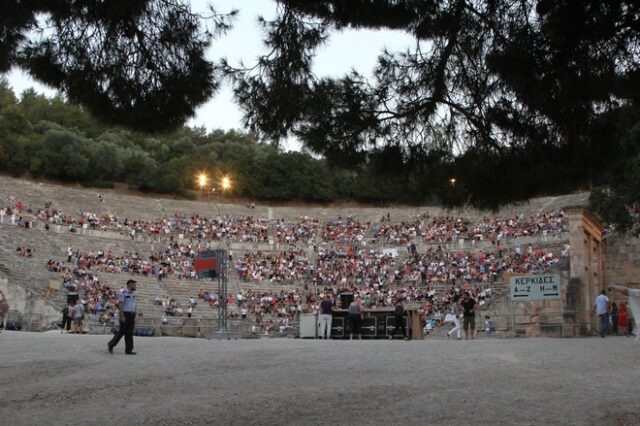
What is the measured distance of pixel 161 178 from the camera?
216ft

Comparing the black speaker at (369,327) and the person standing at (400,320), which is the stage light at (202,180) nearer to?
the black speaker at (369,327)

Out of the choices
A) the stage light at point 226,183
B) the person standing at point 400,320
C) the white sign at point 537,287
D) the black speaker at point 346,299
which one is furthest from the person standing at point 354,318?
the stage light at point 226,183

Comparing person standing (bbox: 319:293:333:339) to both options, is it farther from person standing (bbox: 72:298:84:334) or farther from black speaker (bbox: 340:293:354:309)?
person standing (bbox: 72:298:84:334)

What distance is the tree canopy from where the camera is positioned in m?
6.85

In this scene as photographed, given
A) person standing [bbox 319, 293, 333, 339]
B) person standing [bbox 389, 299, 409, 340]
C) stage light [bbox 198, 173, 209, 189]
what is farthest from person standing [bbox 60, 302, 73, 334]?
stage light [bbox 198, 173, 209, 189]

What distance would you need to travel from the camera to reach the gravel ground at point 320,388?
6.58 meters

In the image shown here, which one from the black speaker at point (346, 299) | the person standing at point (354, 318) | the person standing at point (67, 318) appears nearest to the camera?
the person standing at point (354, 318)

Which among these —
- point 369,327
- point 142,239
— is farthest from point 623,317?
point 142,239

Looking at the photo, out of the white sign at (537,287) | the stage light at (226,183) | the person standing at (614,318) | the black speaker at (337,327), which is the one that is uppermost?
the stage light at (226,183)

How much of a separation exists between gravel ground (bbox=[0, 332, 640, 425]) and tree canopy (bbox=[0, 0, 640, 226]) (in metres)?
2.29

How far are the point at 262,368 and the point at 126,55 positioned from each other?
517cm

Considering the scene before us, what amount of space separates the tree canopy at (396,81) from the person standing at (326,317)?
14502mm

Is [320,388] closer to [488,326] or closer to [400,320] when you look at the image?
[400,320]

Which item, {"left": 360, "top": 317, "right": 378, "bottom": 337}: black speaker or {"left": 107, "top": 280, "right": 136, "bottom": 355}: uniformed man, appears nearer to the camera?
{"left": 107, "top": 280, "right": 136, "bottom": 355}: uniformed man
